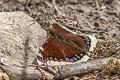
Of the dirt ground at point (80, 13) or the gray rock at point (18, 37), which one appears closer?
the gray rock at point (18, 37)

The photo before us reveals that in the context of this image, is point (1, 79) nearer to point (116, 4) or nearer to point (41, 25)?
point (41, 25)

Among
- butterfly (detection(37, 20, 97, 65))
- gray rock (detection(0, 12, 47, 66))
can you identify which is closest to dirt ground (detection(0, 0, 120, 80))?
gray rock (detection(0, 12, 47, 66))

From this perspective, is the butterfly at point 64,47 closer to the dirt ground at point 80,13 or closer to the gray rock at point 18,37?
the gray rock at point 18,37

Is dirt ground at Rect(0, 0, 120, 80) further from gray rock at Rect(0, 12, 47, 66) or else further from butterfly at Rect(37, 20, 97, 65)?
butterfly at Rect(37, 20, 97, 65)

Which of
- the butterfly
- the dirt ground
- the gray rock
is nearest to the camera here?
the butterfly

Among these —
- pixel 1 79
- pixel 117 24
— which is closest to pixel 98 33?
pixel 117 24

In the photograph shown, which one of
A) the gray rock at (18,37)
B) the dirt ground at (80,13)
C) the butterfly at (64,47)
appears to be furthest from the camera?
the dirt ground at (80,13)

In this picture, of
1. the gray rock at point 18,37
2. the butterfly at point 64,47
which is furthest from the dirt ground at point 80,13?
the butterfly at point 64,47
